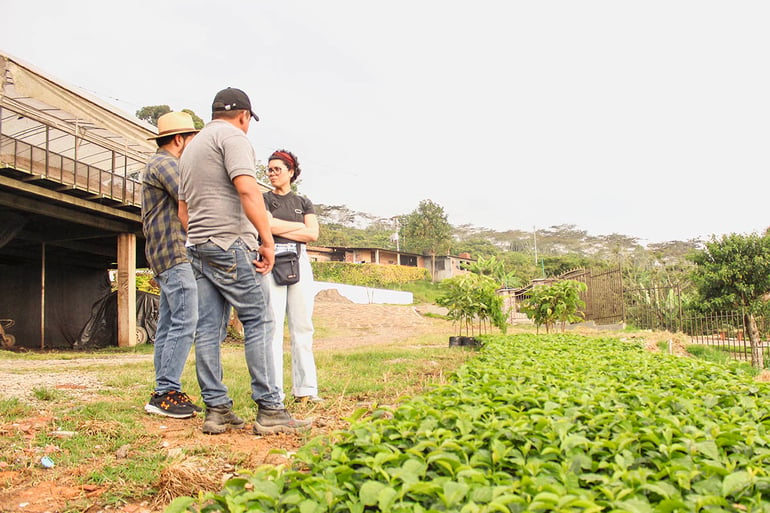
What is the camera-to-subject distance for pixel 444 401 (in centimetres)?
253

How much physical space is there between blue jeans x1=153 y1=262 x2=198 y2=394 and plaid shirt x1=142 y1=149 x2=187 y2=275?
8 cm

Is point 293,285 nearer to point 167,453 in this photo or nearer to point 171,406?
point 171,406

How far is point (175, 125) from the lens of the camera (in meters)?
3.80

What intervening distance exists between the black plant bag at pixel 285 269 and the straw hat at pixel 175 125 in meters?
1.04

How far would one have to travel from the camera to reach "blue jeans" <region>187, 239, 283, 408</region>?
3.02 metres

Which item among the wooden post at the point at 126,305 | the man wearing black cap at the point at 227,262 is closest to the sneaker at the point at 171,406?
the man wearing black cap at the point at 227,262

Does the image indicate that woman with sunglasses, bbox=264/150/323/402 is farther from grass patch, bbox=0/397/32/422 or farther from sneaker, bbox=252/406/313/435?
grass patch, bbox=0/397/32/422

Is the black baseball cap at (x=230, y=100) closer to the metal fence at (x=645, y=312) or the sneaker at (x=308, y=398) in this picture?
the sneaker at (x=308, y=398)

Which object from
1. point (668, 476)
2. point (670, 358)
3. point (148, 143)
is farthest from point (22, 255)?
point (668, 476)

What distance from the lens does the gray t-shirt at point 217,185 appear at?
302 cm

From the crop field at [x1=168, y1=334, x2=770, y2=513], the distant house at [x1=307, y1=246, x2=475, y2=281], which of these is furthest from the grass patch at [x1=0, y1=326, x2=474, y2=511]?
the distant house at [x1=307, y1=246, x2=475, y2=281]

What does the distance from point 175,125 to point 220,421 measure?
1.97 meters

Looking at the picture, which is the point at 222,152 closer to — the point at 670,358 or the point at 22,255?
the point at 670,358

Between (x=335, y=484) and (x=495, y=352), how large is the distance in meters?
4.01
